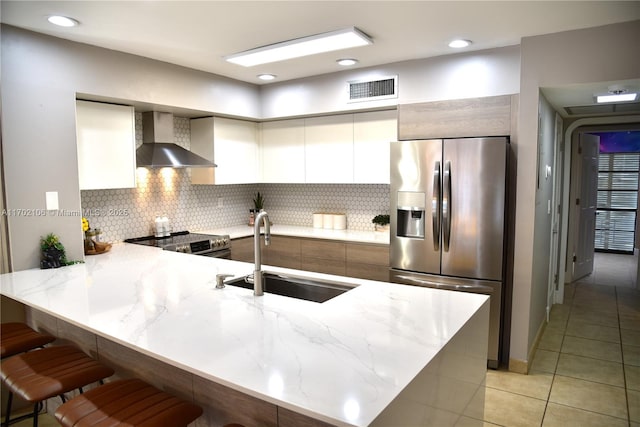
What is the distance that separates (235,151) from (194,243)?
1268mm

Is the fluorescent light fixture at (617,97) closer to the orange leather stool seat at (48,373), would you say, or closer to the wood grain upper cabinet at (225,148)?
the wood grain upper cabinet at (225,148)

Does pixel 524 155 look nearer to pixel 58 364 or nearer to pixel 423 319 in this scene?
pixel 423 319

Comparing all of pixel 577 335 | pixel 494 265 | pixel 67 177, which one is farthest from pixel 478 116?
pixel 67 177

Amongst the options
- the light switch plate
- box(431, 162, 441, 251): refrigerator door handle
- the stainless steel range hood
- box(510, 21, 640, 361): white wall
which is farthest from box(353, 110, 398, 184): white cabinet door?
the light switch plate

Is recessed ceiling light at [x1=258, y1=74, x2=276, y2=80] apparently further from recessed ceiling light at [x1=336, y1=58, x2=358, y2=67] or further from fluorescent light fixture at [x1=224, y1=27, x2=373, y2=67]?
recessed ceiling light at [x1=336, y1=58, x2=358, y2=67]

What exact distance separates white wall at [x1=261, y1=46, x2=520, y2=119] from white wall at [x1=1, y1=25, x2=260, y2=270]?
158 centimetres

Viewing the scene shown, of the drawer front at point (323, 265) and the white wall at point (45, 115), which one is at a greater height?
the white wall at point (45, 115)

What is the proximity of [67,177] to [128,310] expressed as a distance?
161cm

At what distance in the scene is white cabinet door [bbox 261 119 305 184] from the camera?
4867 millimetres

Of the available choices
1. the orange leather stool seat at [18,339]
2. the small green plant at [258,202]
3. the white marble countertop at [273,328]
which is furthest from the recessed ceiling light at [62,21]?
the small green plant at [258,202]

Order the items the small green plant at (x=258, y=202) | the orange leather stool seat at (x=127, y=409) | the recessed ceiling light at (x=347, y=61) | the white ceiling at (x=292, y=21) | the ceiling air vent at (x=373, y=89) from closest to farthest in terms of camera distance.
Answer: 1. the orange leather stool seat at (x=127, y=409)
2. the white ceiling at (x=292, y=21)
3. the recessed ceiling light at (x=347, y=61)
4. the ceiling air vent at (x=373, y=89)
5. the small green plant at (x=258, y=202)

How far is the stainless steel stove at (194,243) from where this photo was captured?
402cm

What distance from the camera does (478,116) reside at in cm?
353

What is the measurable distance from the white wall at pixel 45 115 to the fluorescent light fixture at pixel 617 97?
3.98 meters
